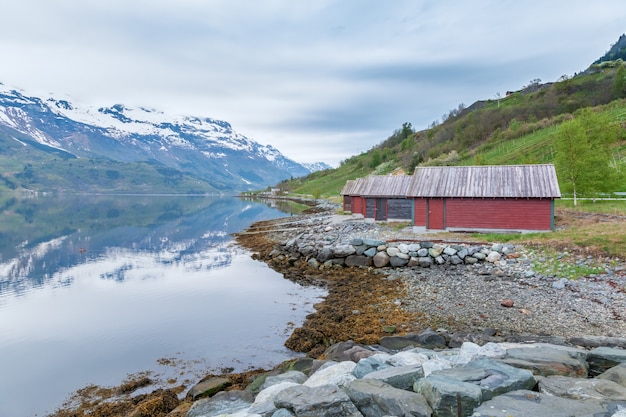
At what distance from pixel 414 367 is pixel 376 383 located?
1.14 m

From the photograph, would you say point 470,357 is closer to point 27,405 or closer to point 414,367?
point 414,367

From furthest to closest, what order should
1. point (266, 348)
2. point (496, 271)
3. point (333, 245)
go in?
point (333, 245)
point (496, 271)
point (266, 348)

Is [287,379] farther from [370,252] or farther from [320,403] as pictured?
[370,252]

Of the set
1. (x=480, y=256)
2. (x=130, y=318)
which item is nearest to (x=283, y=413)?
(x=130, y=318)

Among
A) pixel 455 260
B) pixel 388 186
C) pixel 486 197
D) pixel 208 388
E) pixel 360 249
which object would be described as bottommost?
pixel 208 388

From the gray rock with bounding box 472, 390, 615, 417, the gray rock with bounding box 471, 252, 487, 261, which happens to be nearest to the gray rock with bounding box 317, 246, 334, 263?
the gray rock with bounding box 471, 252, 487, 261

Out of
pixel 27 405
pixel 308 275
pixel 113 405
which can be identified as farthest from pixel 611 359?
pixel 308 275

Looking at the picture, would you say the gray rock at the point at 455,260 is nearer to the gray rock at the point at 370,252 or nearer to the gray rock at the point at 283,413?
the gray rock at the point at 370,252

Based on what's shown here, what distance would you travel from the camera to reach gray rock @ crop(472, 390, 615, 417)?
6305 millimetres

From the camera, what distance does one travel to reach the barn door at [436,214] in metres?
32.1

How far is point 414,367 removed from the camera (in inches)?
336

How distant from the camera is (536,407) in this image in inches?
256

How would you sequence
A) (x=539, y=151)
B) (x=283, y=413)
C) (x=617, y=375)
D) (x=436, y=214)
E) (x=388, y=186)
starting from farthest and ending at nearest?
(x=539, y=151), (x=388, y=186), (x=436, y=214), (x=617, y=375), (x=283, y=413)

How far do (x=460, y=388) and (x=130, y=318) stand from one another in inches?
692
